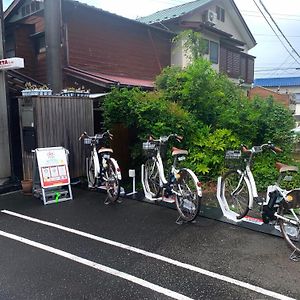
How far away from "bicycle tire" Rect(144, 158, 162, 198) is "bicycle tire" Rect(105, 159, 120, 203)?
0.59 m

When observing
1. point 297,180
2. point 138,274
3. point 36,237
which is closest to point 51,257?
point 36,237

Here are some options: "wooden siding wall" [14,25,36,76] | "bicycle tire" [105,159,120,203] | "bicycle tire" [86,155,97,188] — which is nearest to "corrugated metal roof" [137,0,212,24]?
"wooden siding wall" [14,25,36,76]

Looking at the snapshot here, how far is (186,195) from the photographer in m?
4.71

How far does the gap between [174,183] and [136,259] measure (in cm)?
164

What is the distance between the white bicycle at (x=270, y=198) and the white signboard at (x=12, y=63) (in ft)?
13.6

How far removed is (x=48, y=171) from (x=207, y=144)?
10.8ft

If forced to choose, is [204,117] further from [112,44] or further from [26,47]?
[26,47]

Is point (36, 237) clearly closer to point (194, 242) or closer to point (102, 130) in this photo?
point (194, 242)

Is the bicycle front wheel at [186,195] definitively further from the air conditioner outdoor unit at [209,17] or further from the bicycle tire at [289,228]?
the air conditioner outdoor unit at [209,17]

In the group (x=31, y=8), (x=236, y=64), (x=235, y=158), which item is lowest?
(x=235, y=158)

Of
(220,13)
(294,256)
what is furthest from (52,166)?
(220,13)

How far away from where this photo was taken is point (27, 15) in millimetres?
11461

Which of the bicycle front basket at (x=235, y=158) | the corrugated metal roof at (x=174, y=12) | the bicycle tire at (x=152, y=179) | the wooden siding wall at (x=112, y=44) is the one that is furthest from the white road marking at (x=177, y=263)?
the corrugated metal roof at (x=174, y=12)

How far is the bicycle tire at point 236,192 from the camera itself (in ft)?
15.1
